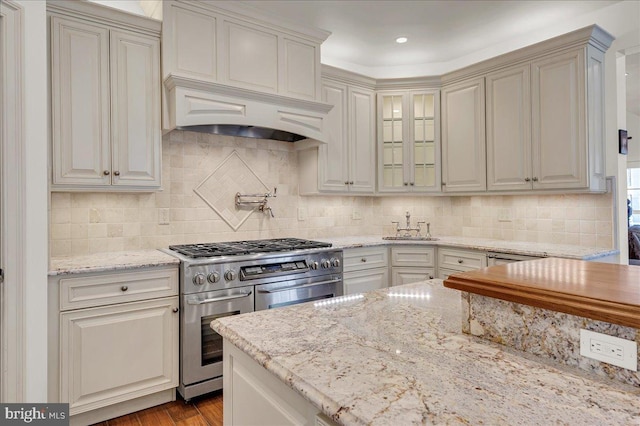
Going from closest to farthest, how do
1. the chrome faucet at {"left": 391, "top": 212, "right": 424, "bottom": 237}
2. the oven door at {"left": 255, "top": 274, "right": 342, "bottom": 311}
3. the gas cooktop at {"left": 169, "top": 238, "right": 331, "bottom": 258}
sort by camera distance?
the gas cooktop at {"left": 169, "top": 238, "right": 331, "bottom": 258} < the oven door at {"left": 255, "top": 274, "right": 342, "bottom": 311} < the chrome faucet at {"left": 391, "top": 212, "right": 424, "bottom": 237}

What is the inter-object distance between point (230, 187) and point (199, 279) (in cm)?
107

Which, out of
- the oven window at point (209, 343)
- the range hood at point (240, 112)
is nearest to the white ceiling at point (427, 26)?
the range hood at point (240, 112)

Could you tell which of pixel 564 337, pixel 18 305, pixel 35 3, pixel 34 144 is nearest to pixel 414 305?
pixel 564 337

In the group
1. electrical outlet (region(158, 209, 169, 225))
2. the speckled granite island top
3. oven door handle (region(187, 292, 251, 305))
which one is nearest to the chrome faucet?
→ oven door handle (region(187, 292, 251, 305))

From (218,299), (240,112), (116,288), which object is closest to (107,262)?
(116,288)

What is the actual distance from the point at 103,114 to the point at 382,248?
8.03 ft

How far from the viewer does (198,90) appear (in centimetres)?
263

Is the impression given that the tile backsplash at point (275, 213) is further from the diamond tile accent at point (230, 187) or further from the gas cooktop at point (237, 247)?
the gas cooktop at point (237, 247)

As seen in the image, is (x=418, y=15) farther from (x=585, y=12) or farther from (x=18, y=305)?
(x=18, y=305)

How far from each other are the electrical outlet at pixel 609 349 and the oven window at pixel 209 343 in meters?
2.08

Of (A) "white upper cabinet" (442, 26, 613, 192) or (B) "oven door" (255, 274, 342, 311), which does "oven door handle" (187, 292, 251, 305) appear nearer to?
(B) "oven door" (255, 274, 342, 311)

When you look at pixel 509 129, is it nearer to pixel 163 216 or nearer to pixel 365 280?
pixel 365 280

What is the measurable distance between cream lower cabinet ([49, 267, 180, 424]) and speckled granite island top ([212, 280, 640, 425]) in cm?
133

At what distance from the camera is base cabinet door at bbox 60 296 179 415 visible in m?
2.12
